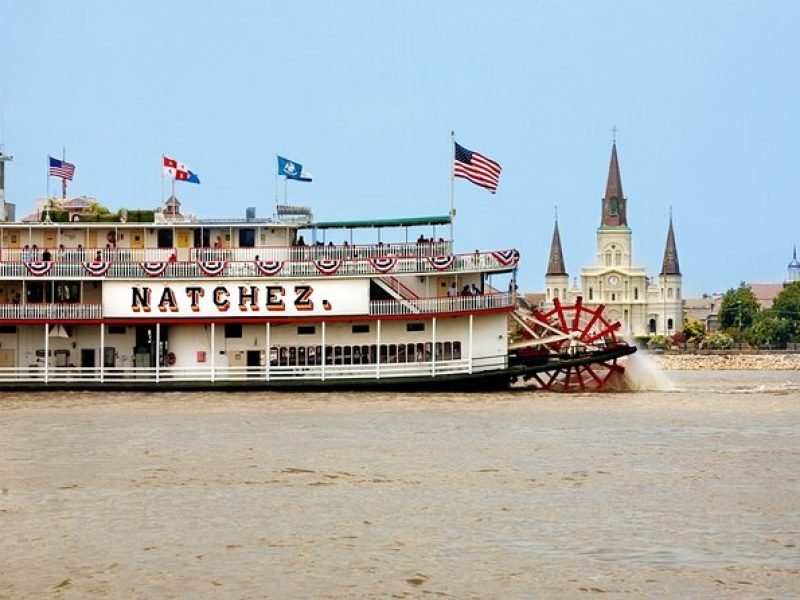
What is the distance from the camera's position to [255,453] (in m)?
31.6

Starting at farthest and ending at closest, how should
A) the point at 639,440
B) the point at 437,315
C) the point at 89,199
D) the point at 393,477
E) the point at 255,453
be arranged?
the point at 89,199 → the point at 437,315 → the point at 639,440 → the point at 255,453 → the point at 393,477

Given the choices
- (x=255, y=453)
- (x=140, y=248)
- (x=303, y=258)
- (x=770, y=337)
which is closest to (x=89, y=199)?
(x=140, y=248)

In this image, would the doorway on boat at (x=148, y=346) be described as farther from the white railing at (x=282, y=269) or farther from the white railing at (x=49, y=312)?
the white railing at (x=282, y=269)

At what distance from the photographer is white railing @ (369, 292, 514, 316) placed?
44.8 m

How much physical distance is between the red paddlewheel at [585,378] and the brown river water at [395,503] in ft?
23.6

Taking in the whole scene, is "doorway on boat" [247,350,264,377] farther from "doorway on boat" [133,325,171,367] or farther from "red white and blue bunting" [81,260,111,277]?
"red white and blue bunting" [81,260,111,277]

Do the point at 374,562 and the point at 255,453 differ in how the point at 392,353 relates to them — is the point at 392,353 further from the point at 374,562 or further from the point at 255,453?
the point at 374,562

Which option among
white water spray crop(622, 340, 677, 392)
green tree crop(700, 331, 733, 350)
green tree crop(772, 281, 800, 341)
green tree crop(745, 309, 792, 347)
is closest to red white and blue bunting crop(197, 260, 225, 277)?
white water spray crop(622, 340, 677, 392)

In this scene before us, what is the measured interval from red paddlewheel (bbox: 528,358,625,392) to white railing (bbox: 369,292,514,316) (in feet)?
12.3

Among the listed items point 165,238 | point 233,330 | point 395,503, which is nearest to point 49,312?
point 165,238

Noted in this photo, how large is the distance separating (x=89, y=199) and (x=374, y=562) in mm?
32427

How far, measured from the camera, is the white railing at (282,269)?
149ft

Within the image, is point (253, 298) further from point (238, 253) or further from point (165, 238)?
point (165, 238)

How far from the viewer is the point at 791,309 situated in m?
155
